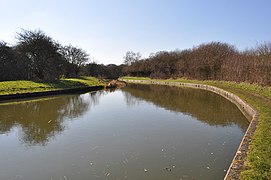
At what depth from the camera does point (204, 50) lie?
42562 millimetres

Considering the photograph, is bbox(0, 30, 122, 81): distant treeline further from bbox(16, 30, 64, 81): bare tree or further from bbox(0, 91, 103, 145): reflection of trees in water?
bbox(0, 91, 103, 145): reflection of trees in water

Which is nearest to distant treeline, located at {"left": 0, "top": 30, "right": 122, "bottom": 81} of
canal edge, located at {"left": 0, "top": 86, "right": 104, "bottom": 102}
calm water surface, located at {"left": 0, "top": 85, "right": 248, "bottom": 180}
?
canal edge, located at {"left": 0, "top": 86, "right": 104, "bottom": 102}

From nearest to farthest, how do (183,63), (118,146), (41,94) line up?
(118,146)
(41,94)
(183,63)

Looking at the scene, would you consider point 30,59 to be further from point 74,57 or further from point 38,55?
point 74,57

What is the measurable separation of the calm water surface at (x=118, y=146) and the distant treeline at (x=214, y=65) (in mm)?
12057

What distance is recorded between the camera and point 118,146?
24.5 ft

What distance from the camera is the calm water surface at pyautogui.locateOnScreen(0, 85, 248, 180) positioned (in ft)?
18.2

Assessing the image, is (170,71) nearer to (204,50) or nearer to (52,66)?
(204,50)

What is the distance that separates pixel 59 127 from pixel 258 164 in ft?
26.3

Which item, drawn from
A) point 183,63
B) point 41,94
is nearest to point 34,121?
point 41,94

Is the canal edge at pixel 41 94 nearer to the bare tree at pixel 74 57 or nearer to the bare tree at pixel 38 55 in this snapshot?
the bare tree at pixel 38 55

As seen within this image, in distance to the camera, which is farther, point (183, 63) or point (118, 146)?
point (183, 63)

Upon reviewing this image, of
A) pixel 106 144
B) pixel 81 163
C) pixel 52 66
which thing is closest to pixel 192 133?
pixel 106 144

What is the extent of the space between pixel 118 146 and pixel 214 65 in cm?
3374
